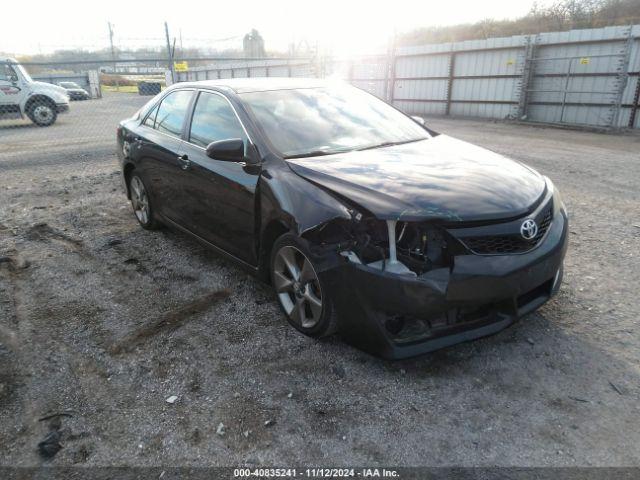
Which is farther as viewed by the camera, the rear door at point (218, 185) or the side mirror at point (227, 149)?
the rear door at point (218, 185)

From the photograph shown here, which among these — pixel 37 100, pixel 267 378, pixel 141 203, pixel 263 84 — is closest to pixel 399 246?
pixel 267 378

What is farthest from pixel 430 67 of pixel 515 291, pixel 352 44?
pixel 515 291

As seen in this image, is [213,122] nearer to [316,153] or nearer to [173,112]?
[173,112]

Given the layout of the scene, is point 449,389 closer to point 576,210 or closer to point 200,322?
point 200,322

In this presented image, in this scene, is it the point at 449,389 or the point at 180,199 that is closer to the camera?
the point at 449,389

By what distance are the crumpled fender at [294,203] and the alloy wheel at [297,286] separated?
8.1 inches

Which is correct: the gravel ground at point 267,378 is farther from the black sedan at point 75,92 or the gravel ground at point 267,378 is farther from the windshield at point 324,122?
the black sedan at point 75,92

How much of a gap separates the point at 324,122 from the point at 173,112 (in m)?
1.69

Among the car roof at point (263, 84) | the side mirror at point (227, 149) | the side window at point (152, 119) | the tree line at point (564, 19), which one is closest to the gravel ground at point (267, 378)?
the side mirror at point (227, 149)

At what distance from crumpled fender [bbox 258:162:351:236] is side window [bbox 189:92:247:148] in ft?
1.77

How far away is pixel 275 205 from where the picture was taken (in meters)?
3.13

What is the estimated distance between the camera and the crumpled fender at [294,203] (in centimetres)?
278

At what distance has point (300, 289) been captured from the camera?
10.1ft

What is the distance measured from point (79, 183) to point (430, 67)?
1609cm
